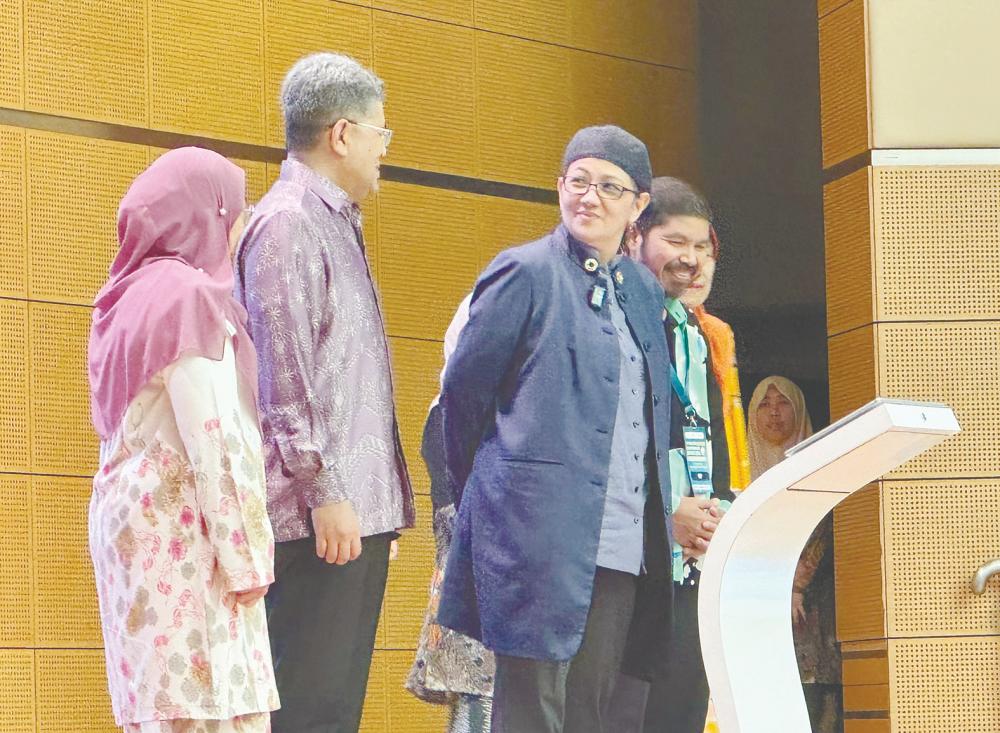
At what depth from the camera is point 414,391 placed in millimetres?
4566

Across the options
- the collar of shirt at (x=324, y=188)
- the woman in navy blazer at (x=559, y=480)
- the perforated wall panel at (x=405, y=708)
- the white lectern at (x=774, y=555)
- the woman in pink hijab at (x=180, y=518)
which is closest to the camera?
the white lectern at (x=774, y=555)

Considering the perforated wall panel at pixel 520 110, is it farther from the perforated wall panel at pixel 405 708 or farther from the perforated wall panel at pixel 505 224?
the perforated wall panel at pixel 405 708

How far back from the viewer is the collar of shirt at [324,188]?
11.8 ft

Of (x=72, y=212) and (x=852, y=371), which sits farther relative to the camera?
(x=852, y=371)

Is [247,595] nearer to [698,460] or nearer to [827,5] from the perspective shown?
[698,460]

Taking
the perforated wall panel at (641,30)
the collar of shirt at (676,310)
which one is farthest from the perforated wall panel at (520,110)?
the collar of shirt at (676,310)

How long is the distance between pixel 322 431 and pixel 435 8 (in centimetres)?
177

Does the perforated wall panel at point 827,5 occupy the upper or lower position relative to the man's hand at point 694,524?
upper

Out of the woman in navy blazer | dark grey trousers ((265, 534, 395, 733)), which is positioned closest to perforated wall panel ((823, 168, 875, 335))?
the woman in navy blazer

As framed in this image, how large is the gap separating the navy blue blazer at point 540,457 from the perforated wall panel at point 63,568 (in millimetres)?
905

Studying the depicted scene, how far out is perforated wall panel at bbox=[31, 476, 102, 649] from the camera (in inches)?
155

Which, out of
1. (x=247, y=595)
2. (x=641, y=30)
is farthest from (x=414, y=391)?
(x=247, y=595)

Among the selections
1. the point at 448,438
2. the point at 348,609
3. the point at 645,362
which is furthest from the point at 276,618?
the point at 645,362

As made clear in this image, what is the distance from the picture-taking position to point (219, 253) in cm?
311
